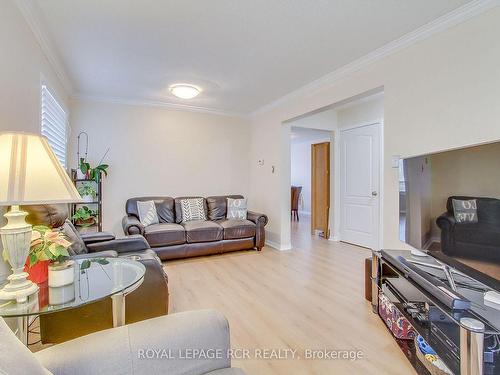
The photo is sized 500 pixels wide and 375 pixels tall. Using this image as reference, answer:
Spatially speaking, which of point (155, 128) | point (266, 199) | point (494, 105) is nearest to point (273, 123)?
point (266, 199)

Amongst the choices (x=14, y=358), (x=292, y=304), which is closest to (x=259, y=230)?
(x=292, y=304)

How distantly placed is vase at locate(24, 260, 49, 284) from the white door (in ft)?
13.9

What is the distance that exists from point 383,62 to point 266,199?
2.76 metres

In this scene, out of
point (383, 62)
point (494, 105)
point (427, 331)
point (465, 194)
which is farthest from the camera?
point (383, 62)

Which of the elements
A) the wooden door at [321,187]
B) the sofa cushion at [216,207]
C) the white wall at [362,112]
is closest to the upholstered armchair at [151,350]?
Answer: the sofa cushion at [216,207]

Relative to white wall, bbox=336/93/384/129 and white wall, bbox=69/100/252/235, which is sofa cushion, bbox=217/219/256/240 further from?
white wall, bbox=336/93/384/129

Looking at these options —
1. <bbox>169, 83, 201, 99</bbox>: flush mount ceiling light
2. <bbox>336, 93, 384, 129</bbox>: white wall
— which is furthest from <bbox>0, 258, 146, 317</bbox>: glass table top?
<bbox>336, 93, 384, 129</bbox>: white wall

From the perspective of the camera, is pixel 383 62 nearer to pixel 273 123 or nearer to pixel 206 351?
pixel 273 123

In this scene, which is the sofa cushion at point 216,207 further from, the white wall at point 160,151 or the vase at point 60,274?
the vase at point 60,274

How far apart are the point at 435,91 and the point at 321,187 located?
3.33 metres

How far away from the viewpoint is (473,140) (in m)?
1.97

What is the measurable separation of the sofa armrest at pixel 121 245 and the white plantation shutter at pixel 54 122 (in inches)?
49.4

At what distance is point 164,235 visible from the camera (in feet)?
11.8

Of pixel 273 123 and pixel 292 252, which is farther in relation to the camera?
pixel 273 123
